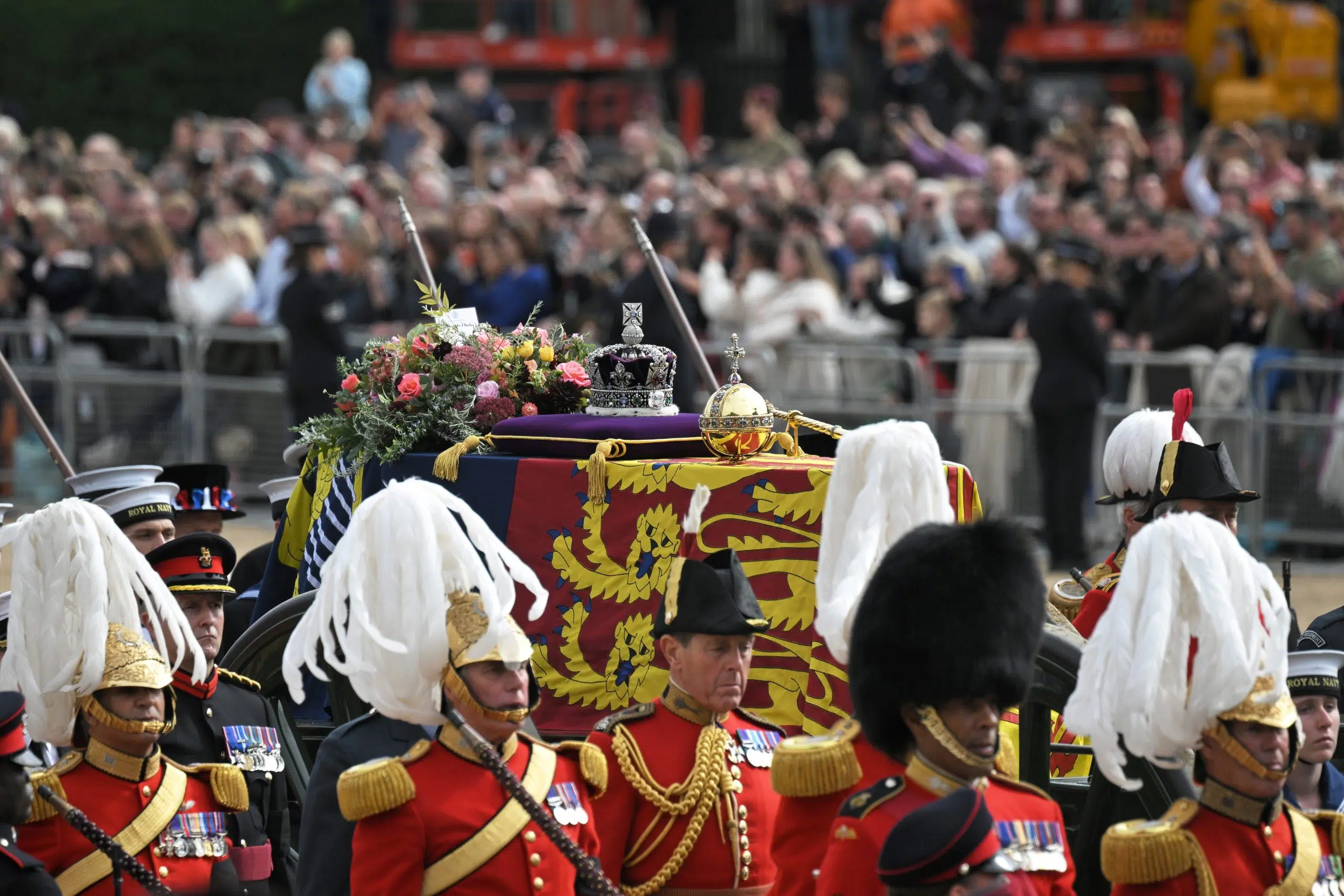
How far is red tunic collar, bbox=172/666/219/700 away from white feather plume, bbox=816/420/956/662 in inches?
73.7

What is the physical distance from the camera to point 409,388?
7.34 m


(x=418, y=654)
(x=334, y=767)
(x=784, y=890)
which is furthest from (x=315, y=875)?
(x=784, y=890)

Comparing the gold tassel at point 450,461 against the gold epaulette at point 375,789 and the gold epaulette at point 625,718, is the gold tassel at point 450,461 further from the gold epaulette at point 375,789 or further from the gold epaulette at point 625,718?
the gold epaulette at point 375,789

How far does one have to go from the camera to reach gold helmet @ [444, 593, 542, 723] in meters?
4.99

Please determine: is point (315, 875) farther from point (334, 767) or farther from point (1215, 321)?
point (1215, 321)

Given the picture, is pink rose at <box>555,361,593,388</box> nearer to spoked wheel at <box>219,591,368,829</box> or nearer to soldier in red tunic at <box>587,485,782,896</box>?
spoked wheel at <box>219,591,368,829</box>

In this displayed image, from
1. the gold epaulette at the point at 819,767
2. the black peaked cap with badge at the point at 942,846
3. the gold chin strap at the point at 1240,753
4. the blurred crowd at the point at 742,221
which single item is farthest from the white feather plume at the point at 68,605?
the blurred crowd at the point at 742,221

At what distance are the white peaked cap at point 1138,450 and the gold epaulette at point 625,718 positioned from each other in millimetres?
1951

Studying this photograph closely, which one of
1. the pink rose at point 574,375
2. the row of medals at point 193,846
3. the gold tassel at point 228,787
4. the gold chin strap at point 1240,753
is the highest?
the pink rose at point 574,375

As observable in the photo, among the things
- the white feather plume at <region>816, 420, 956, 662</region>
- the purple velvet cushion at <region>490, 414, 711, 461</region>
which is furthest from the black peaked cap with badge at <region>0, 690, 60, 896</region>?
the purple velvet cushion at <region>490, 414, 711, 461</region>

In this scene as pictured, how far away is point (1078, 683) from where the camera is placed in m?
5.06

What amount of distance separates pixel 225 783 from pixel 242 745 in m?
0.42

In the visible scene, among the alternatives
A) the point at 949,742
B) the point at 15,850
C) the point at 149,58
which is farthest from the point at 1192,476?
the point at 149,58

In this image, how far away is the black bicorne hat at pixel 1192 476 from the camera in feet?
21.7
